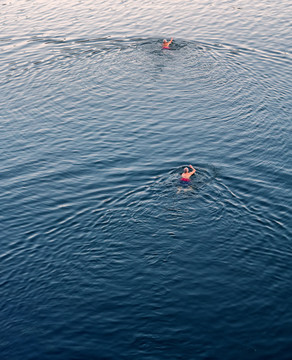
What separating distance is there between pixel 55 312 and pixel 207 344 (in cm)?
809

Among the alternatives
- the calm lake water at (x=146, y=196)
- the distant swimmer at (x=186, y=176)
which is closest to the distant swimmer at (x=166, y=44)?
the calm lake water at (x=146, y=196)

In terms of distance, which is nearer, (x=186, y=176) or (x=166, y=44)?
(x=186, y=176)

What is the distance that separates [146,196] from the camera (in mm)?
32594

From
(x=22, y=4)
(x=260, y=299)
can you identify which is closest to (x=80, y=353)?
(x=260, y=299)

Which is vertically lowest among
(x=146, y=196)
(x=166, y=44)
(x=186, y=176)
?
(x=146, y=196)

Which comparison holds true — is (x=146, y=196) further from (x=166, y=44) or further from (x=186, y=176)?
(x=166, y=44)

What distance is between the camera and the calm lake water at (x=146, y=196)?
23.8 meters

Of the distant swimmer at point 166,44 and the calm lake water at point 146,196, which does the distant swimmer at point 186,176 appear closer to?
the calm lake water at point 146,196

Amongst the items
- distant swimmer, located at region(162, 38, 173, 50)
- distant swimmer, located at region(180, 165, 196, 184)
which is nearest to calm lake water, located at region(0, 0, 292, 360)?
distant swimmer, located at region(180, 165, 196, 184)

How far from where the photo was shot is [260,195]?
107ft

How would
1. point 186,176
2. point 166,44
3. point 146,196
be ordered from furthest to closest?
1. point 166,44
2. point 186,176
3. point 146,196

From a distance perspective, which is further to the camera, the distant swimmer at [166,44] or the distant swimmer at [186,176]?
the distant swimmer at [166,44]

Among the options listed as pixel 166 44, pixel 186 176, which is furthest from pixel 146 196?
pixel 166 44

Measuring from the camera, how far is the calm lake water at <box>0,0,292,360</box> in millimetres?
23781
